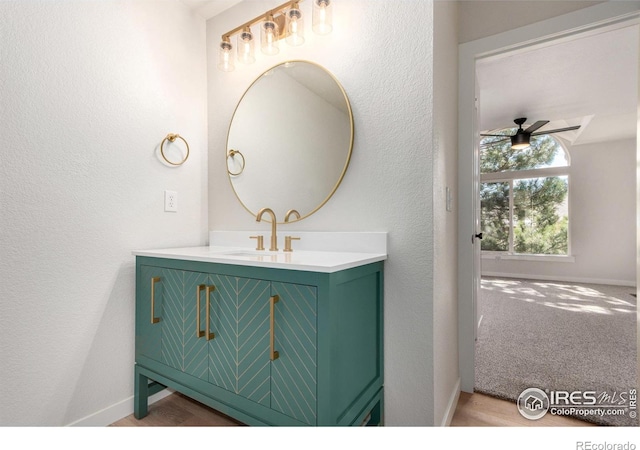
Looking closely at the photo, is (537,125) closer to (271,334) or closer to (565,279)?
(565,279)

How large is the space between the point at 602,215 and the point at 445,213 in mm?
5564

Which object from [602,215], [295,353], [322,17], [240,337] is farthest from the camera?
[602,215]

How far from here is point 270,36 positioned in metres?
1.67

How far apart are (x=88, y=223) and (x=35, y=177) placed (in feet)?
0.90

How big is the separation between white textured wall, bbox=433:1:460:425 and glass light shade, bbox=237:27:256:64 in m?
1.00

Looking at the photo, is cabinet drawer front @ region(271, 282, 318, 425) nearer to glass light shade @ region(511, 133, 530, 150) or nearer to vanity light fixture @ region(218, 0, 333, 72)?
vanity light fixture @ region(218, 0, 333, 72)

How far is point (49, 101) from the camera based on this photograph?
1374 millimetres

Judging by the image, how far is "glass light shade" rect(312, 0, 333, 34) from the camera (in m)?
1.50

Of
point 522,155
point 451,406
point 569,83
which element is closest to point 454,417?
point 451,406

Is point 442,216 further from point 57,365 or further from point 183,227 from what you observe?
point 57,365

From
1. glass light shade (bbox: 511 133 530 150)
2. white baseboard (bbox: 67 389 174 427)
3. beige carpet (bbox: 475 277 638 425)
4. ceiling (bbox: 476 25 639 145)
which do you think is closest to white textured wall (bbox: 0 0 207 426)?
white baseboard (bbox: 67 389 174 427)

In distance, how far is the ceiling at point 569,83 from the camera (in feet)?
7.78

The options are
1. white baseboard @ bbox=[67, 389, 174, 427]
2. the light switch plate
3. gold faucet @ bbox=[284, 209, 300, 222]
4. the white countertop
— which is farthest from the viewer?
the light switch plate

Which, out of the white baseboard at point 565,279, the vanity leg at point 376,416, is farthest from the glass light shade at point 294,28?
the white baseboard at point 565,279
